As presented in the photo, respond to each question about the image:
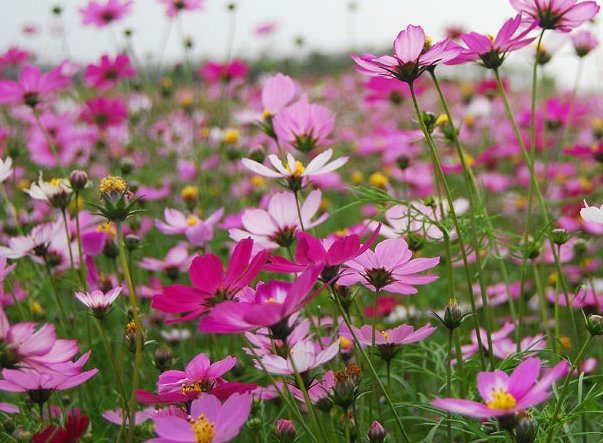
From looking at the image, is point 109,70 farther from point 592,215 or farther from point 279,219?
point 592,215

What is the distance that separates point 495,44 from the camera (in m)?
0.68

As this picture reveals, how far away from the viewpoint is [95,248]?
0.99m

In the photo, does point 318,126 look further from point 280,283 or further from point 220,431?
point 220,431

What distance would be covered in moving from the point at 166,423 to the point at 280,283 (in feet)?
0.46

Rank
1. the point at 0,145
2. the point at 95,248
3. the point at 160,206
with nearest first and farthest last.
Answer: the point at 95,248
the point at 0,145
the point at 160,206

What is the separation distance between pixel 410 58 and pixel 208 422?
382 millimetres

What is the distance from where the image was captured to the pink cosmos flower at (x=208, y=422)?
0.49 m

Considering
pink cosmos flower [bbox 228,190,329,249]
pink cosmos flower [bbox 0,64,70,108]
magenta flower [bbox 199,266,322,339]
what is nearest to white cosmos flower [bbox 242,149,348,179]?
pink cosmos flower [bbox 228,190,329,249]

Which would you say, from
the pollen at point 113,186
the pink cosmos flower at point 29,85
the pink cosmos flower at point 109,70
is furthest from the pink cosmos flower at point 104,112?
the pollen at point 113,186

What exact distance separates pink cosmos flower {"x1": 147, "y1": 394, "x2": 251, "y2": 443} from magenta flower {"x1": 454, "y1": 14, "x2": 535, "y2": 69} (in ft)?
1.39

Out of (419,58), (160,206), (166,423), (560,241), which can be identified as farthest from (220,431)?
(160,206)

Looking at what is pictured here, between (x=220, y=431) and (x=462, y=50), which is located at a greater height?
(x=462, y=50)

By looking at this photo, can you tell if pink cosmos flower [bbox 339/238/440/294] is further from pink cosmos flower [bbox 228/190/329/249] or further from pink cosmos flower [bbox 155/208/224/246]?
pink cosmos flower [bbox 155/208/224/246]

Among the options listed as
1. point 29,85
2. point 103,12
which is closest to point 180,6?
point 103,12
